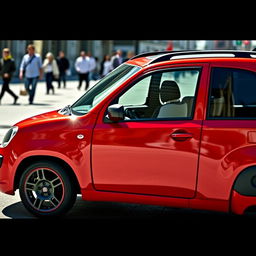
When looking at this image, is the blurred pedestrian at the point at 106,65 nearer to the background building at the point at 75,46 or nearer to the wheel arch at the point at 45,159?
the background building at the point at 75,46

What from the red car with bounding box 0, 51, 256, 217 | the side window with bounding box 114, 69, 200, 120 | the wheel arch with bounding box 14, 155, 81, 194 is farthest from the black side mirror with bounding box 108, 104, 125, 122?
the wheel arch with bounding box 14, 155, 81, 194

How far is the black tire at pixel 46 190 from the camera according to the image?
6180 mm

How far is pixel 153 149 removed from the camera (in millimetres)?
5809

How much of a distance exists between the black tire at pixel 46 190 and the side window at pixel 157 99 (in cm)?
85

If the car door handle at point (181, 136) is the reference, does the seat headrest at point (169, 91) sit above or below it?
above

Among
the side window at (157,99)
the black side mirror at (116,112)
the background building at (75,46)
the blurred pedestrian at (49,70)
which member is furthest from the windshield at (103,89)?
the background building at (75,46)

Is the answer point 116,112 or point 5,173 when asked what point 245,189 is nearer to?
point 116,112

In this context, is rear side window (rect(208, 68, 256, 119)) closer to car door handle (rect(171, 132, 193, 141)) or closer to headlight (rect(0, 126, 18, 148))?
car door handle (rect(171, 132, 193, 141))

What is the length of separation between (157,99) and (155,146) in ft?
2.75

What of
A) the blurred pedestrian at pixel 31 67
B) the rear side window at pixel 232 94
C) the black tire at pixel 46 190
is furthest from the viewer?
the blurred pedestrian at pixel 31 67

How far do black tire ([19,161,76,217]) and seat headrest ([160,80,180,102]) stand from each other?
4.00 ft

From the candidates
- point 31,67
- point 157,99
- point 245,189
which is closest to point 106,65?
point 31,67
